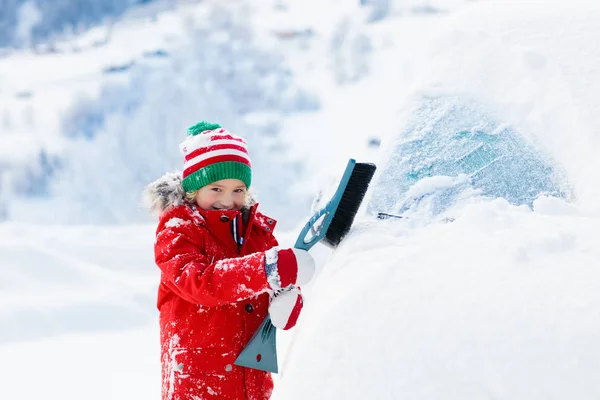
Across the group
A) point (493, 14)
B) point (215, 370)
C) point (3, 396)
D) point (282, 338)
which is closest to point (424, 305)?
point (215, 370)

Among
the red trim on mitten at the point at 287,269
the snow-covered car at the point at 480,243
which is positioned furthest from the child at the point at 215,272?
the snow-covered car at the point at 480,243

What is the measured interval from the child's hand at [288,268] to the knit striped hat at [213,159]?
392mm

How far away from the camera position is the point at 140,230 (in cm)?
639

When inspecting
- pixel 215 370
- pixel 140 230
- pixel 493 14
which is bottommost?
pixel 215 370

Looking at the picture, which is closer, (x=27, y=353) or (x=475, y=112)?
(x=475, y=112)

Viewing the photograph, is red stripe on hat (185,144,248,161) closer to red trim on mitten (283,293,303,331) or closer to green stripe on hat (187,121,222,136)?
green stripe on hat (187,121,222,136)

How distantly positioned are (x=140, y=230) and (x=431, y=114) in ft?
16.8

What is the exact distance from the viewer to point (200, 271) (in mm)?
1540

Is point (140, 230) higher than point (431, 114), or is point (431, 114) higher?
point (140, 230)

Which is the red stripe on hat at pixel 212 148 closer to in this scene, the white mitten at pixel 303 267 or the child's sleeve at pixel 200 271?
the child's sleeve at pixel 200 271

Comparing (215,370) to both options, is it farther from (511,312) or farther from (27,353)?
(27,353)

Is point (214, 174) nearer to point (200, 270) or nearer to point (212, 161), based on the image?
point (212, 161)

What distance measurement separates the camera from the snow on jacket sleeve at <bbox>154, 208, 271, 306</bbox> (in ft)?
4.84

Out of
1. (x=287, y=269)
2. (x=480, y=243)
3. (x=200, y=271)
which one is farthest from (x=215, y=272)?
(x=480, y=243)
